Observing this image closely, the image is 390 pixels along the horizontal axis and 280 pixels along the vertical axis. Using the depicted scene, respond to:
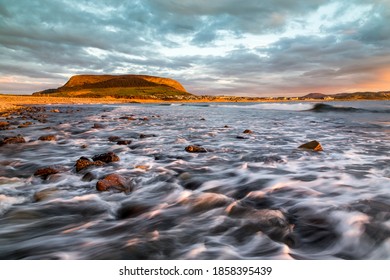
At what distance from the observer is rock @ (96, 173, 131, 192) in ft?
15.0

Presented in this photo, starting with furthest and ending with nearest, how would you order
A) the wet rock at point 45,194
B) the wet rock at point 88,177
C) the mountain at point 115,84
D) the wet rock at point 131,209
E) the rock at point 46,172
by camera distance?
1. the mountain at point 115,84
2. the rock at point 46,172
3. the wet rock at point 88,177
4. the wet rock at point 45,194
5. the wet rock at point 131,209

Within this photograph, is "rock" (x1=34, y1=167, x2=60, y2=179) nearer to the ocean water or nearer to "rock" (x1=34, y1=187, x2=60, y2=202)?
the ocean water

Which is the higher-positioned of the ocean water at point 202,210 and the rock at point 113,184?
the rock at point 113,184

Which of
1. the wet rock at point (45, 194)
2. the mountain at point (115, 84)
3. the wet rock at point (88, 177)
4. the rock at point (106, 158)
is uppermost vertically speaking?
the mountain at point (115, 84)

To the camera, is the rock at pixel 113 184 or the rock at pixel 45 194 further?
the rock at pixel 113 184

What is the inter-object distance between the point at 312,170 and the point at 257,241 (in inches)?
124

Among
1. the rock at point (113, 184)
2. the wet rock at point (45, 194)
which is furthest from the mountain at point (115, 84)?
the wet rock at point (45, 194)

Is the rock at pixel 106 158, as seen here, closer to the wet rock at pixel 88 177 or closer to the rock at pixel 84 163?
the rock at pixel 84 163

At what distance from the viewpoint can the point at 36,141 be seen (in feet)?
32.0

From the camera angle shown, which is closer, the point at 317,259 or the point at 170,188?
the point at 317,259

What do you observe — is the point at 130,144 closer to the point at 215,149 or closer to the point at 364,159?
the point at 215,149

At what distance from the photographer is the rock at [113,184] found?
15.0ft
